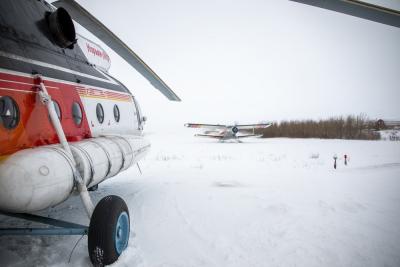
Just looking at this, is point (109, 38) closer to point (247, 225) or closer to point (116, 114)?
point (116, 114)

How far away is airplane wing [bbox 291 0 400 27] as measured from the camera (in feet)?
9.30

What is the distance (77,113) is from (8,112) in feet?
4.48

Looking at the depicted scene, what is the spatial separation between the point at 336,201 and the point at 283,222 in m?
1.76

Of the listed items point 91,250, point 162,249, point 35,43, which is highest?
point 35,43

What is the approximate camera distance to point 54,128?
3195 mm

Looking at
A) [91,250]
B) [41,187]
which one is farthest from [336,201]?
[41,187]

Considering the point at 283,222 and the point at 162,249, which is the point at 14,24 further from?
the point at 283,222

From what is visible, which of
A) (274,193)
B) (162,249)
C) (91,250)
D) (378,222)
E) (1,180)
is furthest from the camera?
(274,193)

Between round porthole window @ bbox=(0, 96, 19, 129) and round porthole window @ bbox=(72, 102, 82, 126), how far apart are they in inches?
45.5

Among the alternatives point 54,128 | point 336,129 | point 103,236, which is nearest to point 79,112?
point 54,128

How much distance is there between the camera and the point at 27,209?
2.46 meters

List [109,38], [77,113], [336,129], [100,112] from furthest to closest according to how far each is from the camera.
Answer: [336,129] → [109,38] → [100,112] → [77,113]

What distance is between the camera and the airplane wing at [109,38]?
496cm

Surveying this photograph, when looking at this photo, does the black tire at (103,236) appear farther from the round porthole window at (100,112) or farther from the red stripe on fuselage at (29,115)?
the round porthole window at (100,112)
